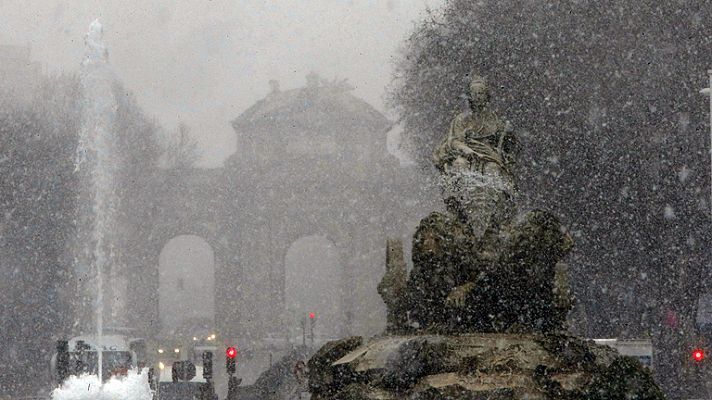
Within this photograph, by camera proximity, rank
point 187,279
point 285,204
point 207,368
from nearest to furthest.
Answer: point 207,368 → point 285,204 → point 187,279

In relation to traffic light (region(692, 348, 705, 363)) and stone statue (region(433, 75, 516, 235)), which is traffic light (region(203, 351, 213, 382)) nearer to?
traffic light (region(692, 348, 705, 363))

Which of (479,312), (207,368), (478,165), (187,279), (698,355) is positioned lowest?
(698,355)

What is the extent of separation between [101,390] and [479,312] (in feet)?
42.4

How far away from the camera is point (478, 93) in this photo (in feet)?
42.7

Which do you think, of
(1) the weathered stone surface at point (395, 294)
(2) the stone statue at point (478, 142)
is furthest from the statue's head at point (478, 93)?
(1) the weathered stone surface at point (395, 294)

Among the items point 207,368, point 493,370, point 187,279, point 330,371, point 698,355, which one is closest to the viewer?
point 493,370

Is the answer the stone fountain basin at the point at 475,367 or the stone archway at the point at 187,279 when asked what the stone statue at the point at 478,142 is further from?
the stone archway at the point at 187,279

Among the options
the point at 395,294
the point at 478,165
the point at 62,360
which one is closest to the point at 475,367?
the point at 395,294

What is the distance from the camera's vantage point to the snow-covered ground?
74.2 feet

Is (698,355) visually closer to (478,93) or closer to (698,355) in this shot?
(698,355)

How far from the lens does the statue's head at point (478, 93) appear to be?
513 inches

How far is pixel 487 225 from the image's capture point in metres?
12.1

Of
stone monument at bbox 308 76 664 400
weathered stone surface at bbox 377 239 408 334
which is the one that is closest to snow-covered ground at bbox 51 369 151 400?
weathered stone surface at bbox 377 239 408 334

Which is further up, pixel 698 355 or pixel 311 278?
pixel 311 278
